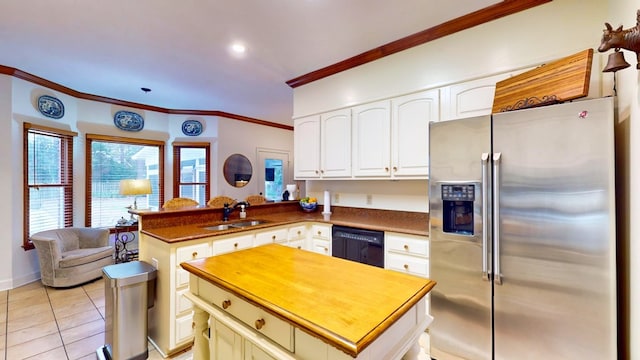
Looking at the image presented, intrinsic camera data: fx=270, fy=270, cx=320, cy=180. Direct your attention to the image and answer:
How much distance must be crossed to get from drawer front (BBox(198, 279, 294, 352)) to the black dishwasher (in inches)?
68.4

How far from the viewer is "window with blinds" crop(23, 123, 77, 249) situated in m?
3.76

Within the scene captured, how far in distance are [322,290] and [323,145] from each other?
2532mm

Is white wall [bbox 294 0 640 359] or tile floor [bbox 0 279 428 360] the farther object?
tile floor [bbox 0 279 428 360]

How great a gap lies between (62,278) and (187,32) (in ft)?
11.4

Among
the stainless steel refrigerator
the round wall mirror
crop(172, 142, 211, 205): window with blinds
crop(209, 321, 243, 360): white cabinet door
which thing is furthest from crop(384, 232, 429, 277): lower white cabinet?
crop(172, 142, 211, 205): window with blinds

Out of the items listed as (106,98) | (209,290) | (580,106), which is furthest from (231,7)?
(106,98)

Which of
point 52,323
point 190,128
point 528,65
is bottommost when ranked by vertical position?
point 52,323

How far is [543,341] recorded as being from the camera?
1.60 m

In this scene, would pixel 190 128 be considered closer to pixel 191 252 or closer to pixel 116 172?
pixel 116 172

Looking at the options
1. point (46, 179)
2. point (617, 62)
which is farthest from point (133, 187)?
point (617, 62)

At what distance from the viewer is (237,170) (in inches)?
230

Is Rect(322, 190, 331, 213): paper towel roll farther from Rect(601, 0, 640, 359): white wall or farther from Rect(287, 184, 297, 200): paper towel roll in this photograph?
Rect(601, 0, 640, 359): white wall

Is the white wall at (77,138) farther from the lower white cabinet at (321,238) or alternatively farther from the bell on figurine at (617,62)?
the bell on figurine at (617,62)

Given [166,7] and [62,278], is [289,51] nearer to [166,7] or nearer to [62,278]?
[166,7]
